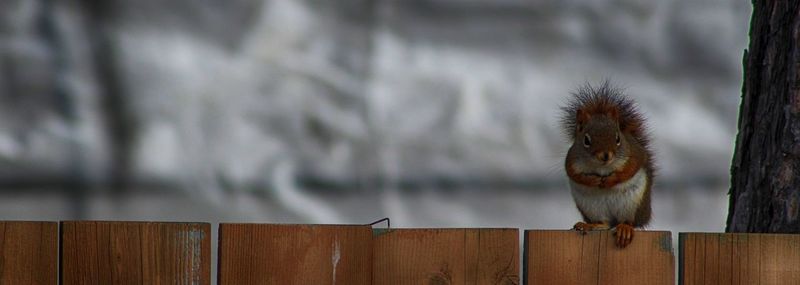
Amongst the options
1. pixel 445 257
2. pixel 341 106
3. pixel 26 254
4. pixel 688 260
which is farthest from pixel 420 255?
pixel 341 106

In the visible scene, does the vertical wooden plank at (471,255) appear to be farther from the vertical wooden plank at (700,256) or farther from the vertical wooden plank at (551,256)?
the vertical wooden plank at (700,256)

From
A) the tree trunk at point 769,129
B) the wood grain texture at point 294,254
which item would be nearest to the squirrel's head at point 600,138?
the tree trunk at point 769,129

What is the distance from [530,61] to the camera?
15.6 ft

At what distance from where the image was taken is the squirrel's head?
3.61 m

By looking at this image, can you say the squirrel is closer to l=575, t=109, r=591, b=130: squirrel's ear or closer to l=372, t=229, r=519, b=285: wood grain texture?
l=575, t=109, r=591, b=130: squirrel's ear

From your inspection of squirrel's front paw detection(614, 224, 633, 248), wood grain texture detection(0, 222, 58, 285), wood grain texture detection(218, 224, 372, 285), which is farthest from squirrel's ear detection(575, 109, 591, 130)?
wood grain texture detection(0, 222, 58, 285)

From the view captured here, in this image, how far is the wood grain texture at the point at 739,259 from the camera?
2984 mm

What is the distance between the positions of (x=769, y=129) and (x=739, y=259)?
1052 mm

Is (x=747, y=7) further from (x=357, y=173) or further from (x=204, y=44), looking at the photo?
(x=204, y=44)

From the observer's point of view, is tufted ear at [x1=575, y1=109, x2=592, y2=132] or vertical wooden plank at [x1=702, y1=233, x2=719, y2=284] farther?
tufted ear at [x1=575, y1=109, x2=592, y2=132]

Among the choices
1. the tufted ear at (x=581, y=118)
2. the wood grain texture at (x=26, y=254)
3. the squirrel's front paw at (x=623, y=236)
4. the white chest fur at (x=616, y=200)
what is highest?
the tufted ear at (x=581, y=118)

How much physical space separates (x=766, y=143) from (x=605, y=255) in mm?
1157

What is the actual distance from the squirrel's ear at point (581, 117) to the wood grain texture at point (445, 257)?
2.97 ft

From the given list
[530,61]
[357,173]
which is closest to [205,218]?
[357,173]
